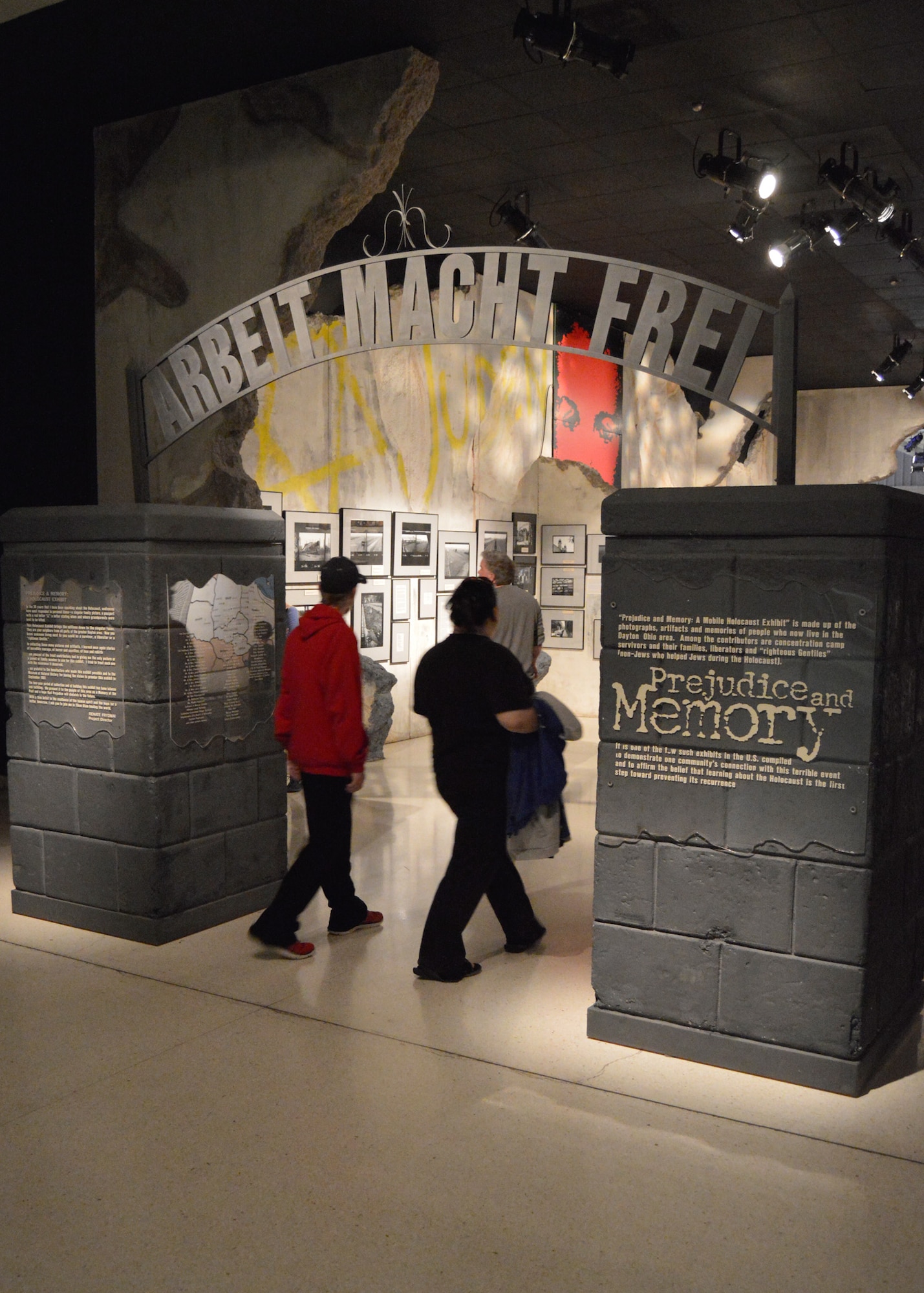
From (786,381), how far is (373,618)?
6107mm

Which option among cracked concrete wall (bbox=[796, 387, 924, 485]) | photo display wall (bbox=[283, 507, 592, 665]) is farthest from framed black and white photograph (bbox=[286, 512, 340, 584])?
cracked concrete wall (bbox=[796, 387, 924, 485])

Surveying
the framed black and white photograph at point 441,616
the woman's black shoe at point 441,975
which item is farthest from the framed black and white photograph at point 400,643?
the woman's black shoe at point 441,975

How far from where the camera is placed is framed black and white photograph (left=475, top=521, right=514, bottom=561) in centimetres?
1088

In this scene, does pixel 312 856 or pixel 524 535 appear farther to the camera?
pixel 524 535

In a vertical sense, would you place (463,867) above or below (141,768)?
below

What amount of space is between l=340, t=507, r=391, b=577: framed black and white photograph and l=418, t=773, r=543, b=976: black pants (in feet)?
15.8

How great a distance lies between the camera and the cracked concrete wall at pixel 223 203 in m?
5.96

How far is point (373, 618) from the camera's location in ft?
30.8

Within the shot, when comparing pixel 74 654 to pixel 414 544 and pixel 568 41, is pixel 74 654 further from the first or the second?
pixel 414 544

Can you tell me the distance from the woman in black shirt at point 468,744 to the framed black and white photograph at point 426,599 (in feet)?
18.3

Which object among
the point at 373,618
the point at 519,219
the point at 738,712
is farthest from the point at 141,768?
the point at 519,219

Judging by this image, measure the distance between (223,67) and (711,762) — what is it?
4672mm

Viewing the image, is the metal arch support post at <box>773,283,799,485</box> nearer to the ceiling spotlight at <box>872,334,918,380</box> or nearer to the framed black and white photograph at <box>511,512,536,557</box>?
the framed black and white photograph at <box>511,512,536,557</box>

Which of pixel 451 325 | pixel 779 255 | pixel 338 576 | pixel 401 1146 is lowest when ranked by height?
pixel 401 1146
